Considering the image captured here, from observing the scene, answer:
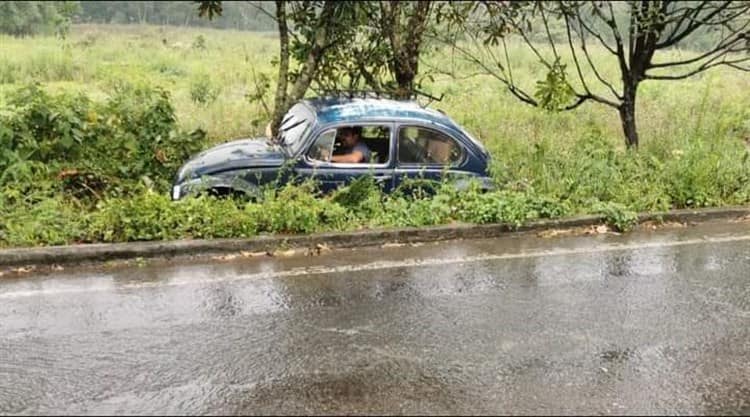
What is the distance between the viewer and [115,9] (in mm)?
31656

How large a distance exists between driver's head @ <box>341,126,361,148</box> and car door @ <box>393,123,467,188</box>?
461mm

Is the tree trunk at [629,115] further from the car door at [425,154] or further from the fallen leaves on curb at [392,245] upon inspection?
the fallen leaves on curb at [392,245]

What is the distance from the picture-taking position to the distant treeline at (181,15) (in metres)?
11.1

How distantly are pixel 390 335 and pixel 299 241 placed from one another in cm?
216

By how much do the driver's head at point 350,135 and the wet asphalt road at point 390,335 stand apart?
4.86 ft

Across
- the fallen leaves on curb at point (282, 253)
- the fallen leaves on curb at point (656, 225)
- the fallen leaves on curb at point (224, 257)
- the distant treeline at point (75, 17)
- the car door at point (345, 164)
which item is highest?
the distant treeline at point (75, 17)

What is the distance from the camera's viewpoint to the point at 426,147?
26.7 ft

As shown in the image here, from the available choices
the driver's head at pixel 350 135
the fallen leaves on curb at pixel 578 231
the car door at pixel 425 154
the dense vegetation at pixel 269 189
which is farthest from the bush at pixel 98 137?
the fallen leaves on curb at pixel 578 231

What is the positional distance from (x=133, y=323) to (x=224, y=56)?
16198 millimetres

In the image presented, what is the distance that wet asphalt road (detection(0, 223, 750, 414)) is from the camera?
427 centimetres

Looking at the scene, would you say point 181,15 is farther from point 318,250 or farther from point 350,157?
point 318,250

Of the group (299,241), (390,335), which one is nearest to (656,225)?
(299,241)

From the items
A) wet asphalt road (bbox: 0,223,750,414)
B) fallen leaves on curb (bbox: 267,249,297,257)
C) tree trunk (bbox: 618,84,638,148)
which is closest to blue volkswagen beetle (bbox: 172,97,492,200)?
fallen leaves on curb (bbox: 267,249,297,257)

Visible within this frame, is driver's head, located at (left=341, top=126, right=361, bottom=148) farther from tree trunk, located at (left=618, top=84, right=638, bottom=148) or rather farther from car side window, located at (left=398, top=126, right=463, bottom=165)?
tree trunk, located at (left=618, top=84, right=638, bottom=148)
